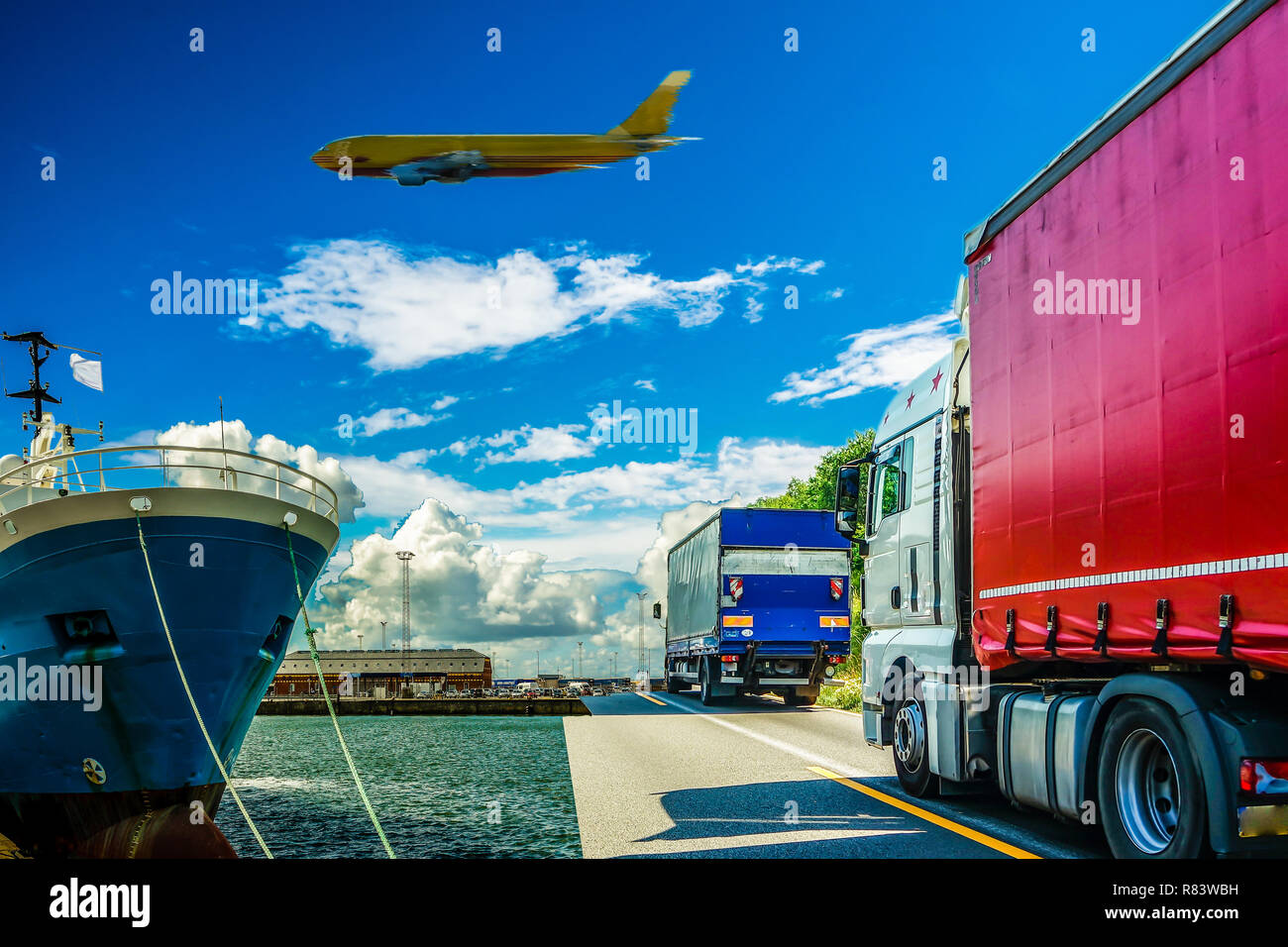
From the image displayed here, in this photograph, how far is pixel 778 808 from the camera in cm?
837

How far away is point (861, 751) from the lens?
504 inches

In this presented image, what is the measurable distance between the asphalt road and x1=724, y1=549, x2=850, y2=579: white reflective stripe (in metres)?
6.10

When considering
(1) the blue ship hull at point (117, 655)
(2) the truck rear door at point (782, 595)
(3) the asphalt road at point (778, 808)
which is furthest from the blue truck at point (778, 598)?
(1) the blue ship hull at point (117, 655)

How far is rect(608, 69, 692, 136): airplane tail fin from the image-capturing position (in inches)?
509

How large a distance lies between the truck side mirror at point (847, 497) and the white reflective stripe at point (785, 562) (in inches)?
414

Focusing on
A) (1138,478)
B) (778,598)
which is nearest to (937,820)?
(1138,478)

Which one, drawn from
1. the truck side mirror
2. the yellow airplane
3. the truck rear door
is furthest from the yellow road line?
the truck rear door

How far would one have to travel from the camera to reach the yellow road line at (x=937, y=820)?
6.48 meters

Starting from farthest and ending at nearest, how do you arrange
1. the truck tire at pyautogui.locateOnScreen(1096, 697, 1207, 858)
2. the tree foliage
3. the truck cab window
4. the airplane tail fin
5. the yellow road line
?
the tree foliage
the airplane tail fin
the truck cab window
the yellow road line
the truck tire at pyautogui.locateOnScreen(1096, 697, 1207, 858)

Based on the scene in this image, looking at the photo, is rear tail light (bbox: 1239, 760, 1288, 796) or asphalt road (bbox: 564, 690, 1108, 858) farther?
asphalt road (bbox: 564, 690, 1108, 858)

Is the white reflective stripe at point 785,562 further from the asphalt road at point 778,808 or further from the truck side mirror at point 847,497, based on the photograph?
the truck side mirror at point 847,497

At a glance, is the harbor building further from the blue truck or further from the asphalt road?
the asphalt road

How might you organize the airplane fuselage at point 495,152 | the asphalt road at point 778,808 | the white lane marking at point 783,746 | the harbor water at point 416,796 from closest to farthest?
the asphalt road at point 778,808 < the harbor water at point 416,796 < the airplane fuselage at point 495,152 < the white lane marking at point 783,746
